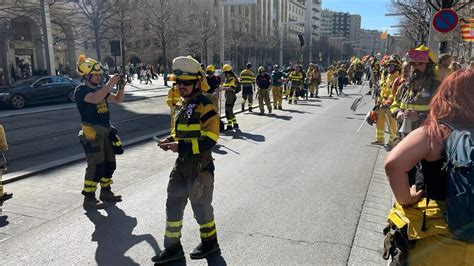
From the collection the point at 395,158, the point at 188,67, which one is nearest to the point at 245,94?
the point at 188,67

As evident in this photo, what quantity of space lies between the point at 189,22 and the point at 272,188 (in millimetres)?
47453

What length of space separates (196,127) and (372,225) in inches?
98.8

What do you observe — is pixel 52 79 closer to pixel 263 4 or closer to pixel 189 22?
pixel 189 22

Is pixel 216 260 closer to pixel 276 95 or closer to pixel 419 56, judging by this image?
pixel 419 56

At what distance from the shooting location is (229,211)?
5.11 metres

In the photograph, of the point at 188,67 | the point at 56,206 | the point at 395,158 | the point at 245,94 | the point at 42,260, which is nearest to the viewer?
the point at 395,158

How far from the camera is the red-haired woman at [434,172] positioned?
6.60 ft

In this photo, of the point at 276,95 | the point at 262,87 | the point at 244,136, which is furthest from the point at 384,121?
the point at 276,95

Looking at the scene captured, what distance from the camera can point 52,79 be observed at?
19.0 meters

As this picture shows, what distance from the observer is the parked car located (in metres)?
16.9

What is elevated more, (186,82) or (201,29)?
(201,29)

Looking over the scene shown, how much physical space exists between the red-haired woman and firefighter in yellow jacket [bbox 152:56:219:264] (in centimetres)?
185

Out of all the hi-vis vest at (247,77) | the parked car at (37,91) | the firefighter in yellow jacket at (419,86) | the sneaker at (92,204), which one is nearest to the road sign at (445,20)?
the firefighter in yellow jacket at (419,86)

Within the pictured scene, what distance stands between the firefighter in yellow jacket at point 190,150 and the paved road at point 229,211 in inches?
19.4
